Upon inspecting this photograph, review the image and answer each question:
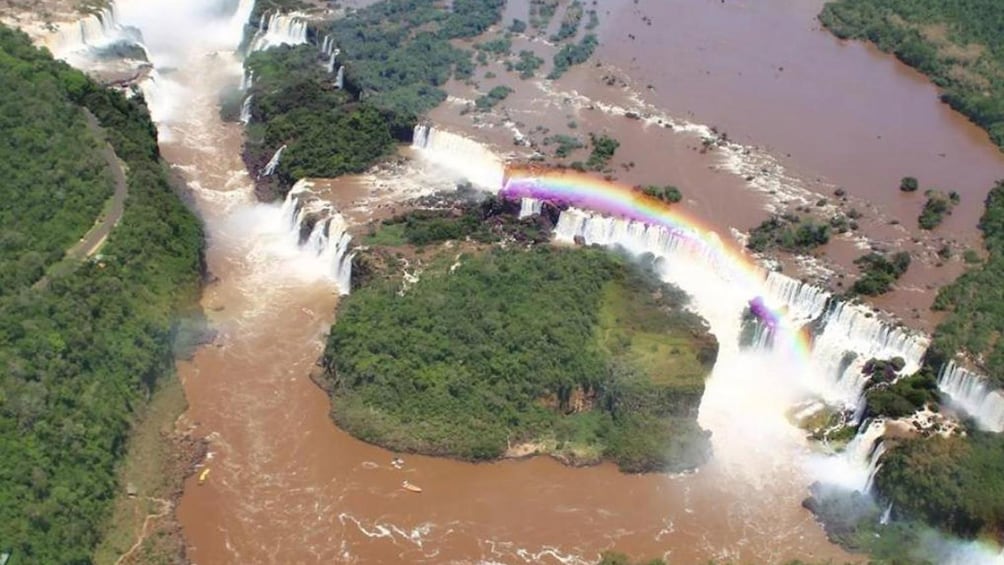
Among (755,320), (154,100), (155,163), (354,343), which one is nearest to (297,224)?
(155,163)

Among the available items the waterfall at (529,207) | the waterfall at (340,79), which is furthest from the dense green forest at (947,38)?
the waterfall at (340,79)

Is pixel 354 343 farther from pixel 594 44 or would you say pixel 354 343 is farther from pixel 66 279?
pixel 594 44

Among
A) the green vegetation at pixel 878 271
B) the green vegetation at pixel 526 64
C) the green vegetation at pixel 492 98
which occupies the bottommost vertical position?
the green vegetation at pixel 492 98

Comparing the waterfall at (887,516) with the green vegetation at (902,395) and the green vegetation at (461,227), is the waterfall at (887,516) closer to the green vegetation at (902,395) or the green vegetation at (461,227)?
the green vegetation at (902,395)

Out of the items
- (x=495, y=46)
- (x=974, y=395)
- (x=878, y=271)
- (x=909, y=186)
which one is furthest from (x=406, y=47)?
→ (x=974, y=395)

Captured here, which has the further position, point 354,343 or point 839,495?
point 354,343

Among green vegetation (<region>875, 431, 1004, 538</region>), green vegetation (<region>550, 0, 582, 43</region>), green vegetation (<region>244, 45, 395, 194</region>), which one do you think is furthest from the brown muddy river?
green vegetation (<region>550, 0, 582, 43</region>)

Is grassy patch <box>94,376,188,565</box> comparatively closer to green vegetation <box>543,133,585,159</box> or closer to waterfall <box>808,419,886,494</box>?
waterfall <box>808,419,886,494</box>
